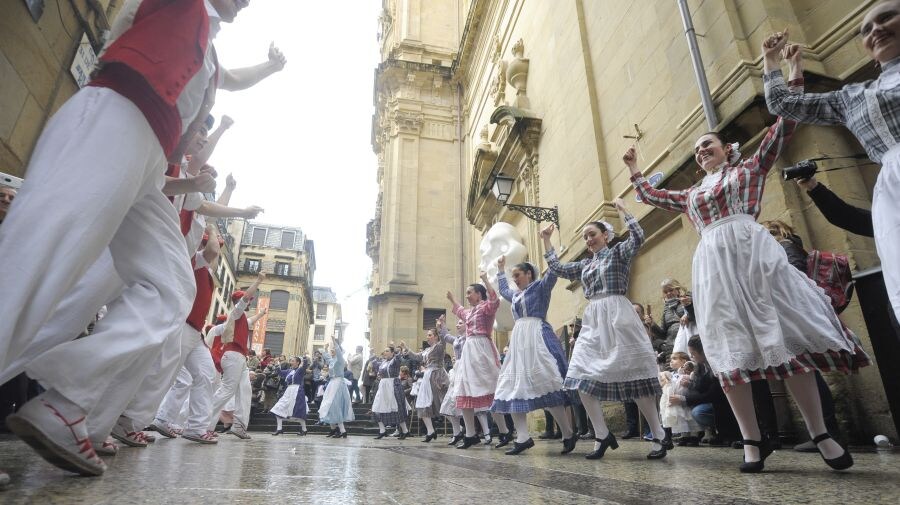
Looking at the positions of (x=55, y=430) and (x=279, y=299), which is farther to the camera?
(x=279, y=299)

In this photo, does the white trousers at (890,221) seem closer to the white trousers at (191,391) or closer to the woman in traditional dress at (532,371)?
the woman in traditional dress at (532,371)

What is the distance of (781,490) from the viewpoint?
1739 mm

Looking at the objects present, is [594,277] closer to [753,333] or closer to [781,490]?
[753,333]

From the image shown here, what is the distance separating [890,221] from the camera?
1798 millimetres

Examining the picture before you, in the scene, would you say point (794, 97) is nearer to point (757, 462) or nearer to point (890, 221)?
point (890, 221)

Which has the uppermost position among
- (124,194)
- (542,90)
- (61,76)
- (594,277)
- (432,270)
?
(542,90)

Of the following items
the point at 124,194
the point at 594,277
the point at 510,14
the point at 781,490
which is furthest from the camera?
the point at 510,14

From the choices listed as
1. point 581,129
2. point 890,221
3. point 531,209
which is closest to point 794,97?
point 890,221

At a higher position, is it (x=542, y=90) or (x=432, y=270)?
(x=542, y=90)

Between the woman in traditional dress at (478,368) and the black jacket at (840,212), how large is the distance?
3.65 m

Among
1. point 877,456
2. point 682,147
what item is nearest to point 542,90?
point 682,147

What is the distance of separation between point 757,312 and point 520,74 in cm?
1257

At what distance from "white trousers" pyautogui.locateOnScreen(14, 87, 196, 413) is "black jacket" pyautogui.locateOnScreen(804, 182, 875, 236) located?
10.3 ft

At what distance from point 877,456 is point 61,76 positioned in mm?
9246
